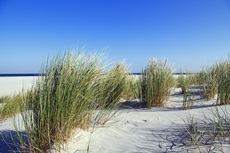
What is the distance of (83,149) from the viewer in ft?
5.59

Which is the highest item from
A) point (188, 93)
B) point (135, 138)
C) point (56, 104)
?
point (56, 104)

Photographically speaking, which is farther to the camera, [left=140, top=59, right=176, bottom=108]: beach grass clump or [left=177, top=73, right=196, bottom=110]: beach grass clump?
[left=140, top=59, right=176, bottom=108]: beach grass clump

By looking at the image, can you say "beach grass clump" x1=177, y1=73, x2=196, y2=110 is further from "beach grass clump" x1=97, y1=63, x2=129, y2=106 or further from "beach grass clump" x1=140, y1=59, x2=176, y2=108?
"beach grass clump" x1=97, y1=63, x2=129, y2=106

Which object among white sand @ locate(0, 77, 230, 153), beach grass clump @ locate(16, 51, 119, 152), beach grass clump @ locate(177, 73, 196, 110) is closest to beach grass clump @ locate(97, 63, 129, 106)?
white sand @ locate(0, 77, 230, 153)

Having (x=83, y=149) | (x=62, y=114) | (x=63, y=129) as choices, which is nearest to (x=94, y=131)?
(x=83, y=149)

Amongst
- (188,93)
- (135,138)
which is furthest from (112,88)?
(188,93)

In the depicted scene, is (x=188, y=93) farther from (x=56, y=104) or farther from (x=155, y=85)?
(x=56, y=104)

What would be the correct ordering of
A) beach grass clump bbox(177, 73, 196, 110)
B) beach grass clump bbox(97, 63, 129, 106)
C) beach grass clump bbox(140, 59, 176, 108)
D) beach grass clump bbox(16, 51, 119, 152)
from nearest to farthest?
beach grass clump bbox(16, 51, 119, 152)
beach grass clump bbox(97, 63, 129, 106)
beach grass clump bbox(177, 73, 196, 110)
beach grass clump bbox(140, 59, 176, 108)

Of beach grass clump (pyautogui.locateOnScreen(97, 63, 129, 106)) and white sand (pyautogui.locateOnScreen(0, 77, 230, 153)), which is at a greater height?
beach grass clump (pyautogui.locateOnScreen(97, 63, 129, 106))

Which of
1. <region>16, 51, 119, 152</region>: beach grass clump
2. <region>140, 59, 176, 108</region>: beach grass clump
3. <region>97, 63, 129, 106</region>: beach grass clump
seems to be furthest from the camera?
<region>140, 59, 176, 108</region>: beach grass clump

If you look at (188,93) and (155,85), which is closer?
(155,85)

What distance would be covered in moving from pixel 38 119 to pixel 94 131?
2.82ft

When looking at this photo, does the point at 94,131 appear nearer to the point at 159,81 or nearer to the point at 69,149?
the point at 69,149

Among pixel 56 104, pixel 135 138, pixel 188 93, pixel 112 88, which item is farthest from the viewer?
pixel 188 93
